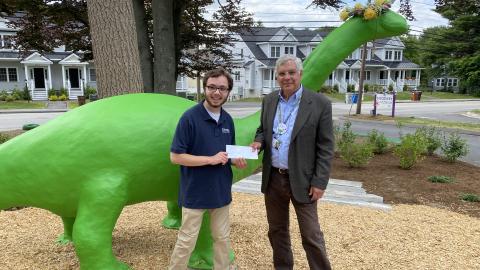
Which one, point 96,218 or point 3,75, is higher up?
point 3,75

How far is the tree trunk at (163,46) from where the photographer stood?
6.78 metres

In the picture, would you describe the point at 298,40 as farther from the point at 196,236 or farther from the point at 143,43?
the point at 196,236

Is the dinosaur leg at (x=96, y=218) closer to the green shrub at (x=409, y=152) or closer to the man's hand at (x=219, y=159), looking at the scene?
the man's hand at (x=219, y=159)

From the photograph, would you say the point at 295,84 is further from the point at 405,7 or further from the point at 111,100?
the point at 405,7

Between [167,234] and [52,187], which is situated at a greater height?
[52,187]

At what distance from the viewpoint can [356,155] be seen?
25.6 ft

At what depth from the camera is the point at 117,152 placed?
2637 mm

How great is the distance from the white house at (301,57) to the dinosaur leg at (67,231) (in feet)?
96.2

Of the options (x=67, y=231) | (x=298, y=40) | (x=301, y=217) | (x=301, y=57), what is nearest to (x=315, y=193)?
(x=301, y=217)

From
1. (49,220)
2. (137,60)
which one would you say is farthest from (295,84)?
(49,220)

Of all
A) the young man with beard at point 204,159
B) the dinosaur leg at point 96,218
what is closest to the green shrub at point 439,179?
the young man with beard at point 204,159

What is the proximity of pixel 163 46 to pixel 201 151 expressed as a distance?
16.0 ft

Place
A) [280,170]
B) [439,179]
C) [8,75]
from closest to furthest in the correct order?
[280,170], [439,179], [8,75]

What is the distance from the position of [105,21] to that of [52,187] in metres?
1.93
